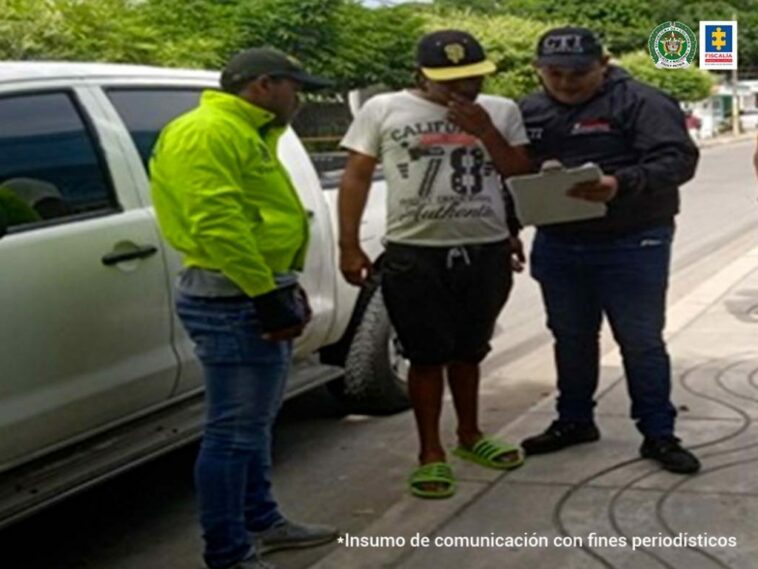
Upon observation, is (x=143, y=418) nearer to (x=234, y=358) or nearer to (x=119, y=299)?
(x=119, y=299)

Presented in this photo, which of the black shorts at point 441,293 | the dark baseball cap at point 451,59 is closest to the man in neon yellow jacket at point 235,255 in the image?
the dark baseball cap at point 451,59

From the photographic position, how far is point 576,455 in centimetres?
479

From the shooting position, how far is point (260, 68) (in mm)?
3574

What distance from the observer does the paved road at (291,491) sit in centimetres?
435

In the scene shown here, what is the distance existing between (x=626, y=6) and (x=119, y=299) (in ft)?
232

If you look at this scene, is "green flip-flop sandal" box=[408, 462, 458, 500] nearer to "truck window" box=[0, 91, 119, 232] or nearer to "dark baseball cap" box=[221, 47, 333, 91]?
"truck window" box=[0, 91, 119, 232]

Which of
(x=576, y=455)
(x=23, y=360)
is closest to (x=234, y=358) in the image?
(x=23, y=360)

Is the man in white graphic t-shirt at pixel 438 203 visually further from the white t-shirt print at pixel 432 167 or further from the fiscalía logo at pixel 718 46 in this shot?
the fiscalía logo at pixel 718 46

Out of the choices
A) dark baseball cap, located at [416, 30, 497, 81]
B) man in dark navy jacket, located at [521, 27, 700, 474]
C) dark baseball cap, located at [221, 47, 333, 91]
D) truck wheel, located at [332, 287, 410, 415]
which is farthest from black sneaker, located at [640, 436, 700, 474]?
dark baseball cap, located at [221, 47, 333, 91]

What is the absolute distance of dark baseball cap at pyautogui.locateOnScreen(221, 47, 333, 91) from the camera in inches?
141

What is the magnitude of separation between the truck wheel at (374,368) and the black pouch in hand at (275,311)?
6.60ft

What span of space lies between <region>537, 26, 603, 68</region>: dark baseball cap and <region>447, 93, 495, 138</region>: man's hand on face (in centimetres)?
35

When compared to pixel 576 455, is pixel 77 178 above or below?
above

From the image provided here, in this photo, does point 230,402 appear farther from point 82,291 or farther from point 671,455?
point 671,455
